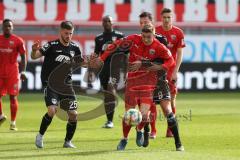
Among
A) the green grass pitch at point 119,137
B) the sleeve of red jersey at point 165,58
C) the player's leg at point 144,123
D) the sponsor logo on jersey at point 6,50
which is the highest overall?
the sleeve of red jersey at point 165,58

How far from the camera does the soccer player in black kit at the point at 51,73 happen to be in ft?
43.8

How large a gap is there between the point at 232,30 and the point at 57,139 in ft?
59.1

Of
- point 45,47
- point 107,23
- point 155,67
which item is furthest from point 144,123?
point 107,23

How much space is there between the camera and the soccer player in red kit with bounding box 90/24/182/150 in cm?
1300

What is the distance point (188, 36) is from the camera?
3023cm

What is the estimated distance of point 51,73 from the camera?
1364 cm

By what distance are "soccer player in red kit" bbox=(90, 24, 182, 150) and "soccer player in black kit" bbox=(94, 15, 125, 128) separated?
3.88m

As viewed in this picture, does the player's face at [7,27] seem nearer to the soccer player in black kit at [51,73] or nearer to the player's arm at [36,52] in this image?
the soccer player in black kit at [51,73]

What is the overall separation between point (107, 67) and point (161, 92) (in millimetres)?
5417

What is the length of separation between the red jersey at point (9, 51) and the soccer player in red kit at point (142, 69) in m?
4.29

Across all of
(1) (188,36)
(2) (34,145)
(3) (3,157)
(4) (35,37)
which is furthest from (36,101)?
(3) (3,157)

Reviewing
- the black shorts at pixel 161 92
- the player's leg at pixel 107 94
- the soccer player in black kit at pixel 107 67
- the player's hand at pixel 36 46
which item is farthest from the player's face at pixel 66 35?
the player's leg at pixel 107 94

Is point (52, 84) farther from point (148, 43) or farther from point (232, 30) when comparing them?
point (232, 30)

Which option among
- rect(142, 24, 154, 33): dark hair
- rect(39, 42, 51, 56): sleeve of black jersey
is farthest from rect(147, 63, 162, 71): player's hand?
rect(39, 42, 51, 56): sleeve of black jersey
